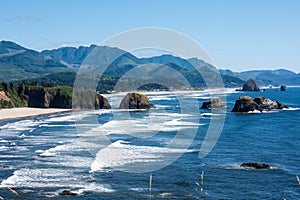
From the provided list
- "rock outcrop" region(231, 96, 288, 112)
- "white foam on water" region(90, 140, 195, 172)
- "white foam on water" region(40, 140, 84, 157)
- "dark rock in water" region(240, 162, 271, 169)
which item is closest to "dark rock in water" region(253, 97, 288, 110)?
"rock outcrop" region(231, 96, 288, 112)

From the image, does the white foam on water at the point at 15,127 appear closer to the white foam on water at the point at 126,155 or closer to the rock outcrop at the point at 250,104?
the white foam on water at the point at 126,155

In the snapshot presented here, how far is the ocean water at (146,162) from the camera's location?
3234 centimetres

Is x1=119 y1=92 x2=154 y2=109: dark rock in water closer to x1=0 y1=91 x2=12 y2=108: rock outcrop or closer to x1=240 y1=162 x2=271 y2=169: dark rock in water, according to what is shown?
x1=0 y1=91 x2=12 y2=108: rock outcrop

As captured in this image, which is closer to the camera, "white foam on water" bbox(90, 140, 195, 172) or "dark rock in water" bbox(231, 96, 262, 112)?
"white foam on water" bbox(90, 140, 195, 172)

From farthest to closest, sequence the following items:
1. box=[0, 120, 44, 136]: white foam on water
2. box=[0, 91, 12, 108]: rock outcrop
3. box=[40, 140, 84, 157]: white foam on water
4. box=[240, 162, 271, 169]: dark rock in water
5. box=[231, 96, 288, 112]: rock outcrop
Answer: box=[0, 91, 12, 108]: rock outcrop < box=[231, 96, 288, 112]: rock outcrop < box=[0, 120, 44, 136]: white foam on water < box=[40, 140, 84, 157]: white foam on water < box=[240, 162, 271, 169]: dark rock in water

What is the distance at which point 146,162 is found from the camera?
42562 millimetres

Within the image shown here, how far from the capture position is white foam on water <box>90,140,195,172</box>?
42.2 m

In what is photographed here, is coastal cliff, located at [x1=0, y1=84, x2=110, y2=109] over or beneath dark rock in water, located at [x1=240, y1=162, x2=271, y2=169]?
over

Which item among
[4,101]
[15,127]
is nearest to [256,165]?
[15,127]

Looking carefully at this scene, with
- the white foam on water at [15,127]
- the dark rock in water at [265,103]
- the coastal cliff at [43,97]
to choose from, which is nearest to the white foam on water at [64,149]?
the white foam on water at [15,127]

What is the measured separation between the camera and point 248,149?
165 feet

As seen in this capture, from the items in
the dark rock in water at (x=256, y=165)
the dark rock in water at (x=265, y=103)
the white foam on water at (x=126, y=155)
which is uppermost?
the dark rock in water at (x=265, y=103)

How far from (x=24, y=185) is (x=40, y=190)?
88.5 inches

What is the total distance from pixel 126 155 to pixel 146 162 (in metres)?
4.34
